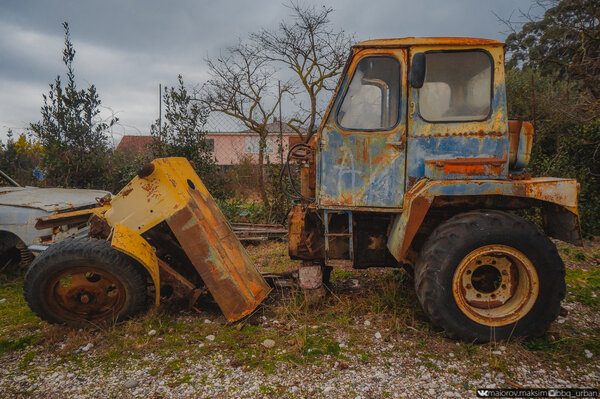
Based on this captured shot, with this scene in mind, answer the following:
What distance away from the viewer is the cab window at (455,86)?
3.05 metres

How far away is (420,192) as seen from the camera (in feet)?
9.29

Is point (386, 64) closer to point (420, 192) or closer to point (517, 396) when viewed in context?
point (420, 192)

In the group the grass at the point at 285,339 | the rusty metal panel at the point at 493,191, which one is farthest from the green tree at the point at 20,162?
the rusty metal panel at the point at 493,191

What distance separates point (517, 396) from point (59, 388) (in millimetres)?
3082

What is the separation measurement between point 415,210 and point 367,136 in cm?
80

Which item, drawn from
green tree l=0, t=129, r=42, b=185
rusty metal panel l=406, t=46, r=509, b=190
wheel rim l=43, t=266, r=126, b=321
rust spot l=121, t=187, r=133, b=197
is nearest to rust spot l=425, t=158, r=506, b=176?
rusty metal panel l=406, t=46, r=509, b=190

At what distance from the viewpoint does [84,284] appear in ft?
10.2

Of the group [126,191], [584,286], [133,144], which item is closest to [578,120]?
[584,286]

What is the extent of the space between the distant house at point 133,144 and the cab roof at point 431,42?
7125 millimetres

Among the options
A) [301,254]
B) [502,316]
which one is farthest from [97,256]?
[502,316]

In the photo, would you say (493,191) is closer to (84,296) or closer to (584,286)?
(584,286)

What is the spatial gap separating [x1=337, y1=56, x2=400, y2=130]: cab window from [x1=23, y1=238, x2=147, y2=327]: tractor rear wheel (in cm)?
239

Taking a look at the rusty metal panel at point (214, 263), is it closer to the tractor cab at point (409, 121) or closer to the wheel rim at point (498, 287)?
the tractor cab at point (409, 121)

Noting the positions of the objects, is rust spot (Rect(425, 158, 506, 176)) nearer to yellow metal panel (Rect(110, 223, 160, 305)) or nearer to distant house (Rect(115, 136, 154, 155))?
yellow metal panel (Rect(110, 223, 160, 305))
